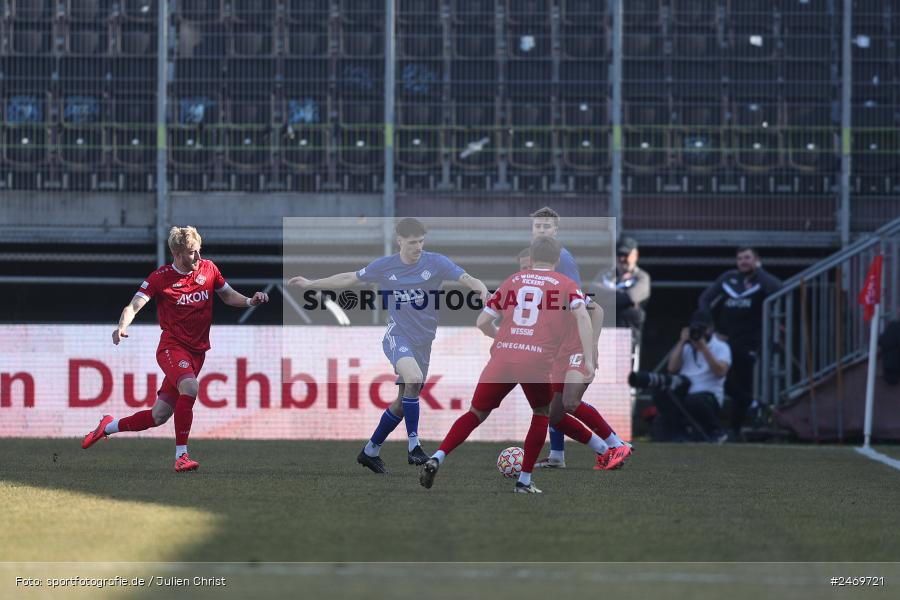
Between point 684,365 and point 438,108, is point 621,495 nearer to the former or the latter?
point 684,365

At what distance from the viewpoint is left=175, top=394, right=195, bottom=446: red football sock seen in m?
10.6

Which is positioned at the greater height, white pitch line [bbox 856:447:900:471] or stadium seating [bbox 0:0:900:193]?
stadium seating [bbox 0:0:900:193]

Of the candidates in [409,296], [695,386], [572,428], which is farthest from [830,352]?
[409,296]

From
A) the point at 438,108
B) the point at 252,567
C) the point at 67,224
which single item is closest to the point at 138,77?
the point at 67,224

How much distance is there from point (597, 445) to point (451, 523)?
3.77 m

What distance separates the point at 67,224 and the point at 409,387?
9.63 metres

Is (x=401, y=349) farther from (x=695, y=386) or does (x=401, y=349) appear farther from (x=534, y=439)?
(x=695, y=386)

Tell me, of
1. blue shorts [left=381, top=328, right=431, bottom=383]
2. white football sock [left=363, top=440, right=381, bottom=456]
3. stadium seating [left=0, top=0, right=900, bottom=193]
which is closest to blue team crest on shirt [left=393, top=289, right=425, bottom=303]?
blue shorts [left=381, top=328, right=431, bottom=383]

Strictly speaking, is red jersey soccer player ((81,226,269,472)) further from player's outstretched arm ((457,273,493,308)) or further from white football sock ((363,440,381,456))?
player's outstretched arm ((457,273,493,308))

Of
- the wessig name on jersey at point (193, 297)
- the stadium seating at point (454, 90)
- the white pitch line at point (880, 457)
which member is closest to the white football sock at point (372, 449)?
the wessig name on jersey at point (193, 297)

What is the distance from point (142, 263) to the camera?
20.3m

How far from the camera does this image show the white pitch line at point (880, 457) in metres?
12.3

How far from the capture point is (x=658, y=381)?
1536 cm

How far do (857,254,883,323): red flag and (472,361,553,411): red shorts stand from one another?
6.76 metres
